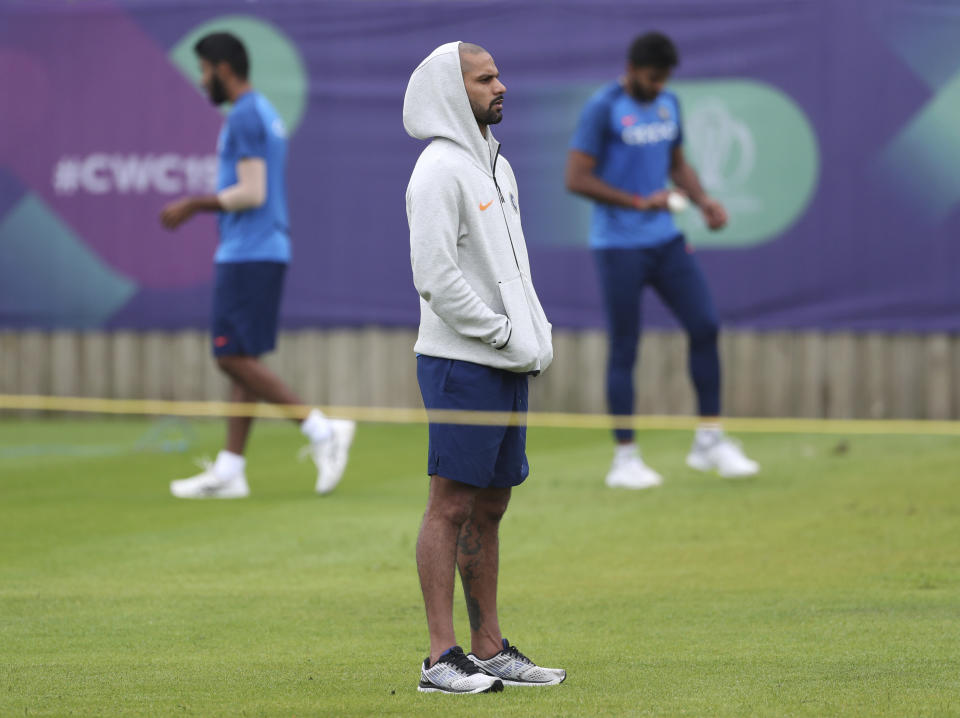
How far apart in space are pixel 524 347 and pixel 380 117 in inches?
285

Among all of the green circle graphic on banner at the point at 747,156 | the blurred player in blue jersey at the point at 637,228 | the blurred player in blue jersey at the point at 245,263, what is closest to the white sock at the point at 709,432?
the blurred player in blue jersey at the point at 637,228

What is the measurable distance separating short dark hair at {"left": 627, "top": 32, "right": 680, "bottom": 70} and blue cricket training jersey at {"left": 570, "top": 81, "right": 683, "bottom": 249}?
0.18 m

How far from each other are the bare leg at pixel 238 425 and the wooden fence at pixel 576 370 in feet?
10.8

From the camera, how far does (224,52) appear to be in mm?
7738

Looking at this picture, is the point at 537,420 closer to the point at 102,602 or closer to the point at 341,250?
the point at 341,250

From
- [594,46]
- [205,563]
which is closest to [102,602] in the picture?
[205,563]

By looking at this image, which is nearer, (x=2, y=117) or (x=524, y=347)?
(x=524, y=347)

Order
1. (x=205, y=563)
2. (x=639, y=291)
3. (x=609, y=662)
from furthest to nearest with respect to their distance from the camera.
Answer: (x=639, y=291)
(x=205, y=563)
(x=609, y=662)

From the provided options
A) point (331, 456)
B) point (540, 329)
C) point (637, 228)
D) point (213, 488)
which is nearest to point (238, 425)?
point (213, 488)

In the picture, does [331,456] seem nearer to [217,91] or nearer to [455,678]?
[217,91]

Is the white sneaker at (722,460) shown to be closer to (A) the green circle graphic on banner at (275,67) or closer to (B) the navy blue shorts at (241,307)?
(B) the navy blue shorts at (241,307)

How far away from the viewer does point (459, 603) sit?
17.3ft

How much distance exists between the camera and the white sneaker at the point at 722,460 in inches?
322

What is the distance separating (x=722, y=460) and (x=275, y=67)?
15.6 ft
